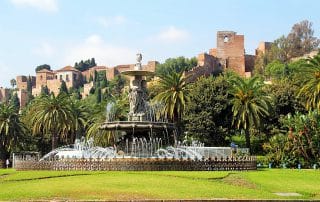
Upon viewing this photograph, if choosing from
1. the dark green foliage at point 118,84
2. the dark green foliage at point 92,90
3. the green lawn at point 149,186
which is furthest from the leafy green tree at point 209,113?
the dark green foliage at point 92,90

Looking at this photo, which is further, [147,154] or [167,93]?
[167,93]

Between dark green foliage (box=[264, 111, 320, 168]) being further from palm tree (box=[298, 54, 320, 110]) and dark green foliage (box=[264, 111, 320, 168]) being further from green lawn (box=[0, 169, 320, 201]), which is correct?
green lawn (box=[0, 169, 320, 201])

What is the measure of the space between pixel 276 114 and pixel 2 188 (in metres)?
44.5

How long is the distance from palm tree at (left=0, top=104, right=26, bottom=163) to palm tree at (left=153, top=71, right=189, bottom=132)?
56.5ft

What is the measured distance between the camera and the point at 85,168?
95.5ft

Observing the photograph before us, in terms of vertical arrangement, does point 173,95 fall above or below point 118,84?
below

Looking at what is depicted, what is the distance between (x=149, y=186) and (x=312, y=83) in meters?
31.7

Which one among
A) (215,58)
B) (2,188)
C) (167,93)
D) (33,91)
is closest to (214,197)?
→ (2,188)

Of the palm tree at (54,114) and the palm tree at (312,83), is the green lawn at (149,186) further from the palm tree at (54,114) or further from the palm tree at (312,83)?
the palm tree at (54,114)

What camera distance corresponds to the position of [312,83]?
49.1 m

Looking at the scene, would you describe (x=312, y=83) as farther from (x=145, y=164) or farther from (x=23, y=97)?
(x=23, y=97)

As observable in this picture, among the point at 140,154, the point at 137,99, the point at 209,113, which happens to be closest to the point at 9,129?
the point at 209,113

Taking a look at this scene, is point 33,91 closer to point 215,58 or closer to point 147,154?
point 215,58

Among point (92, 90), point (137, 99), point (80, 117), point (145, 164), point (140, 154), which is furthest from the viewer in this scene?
point (92, 90)
